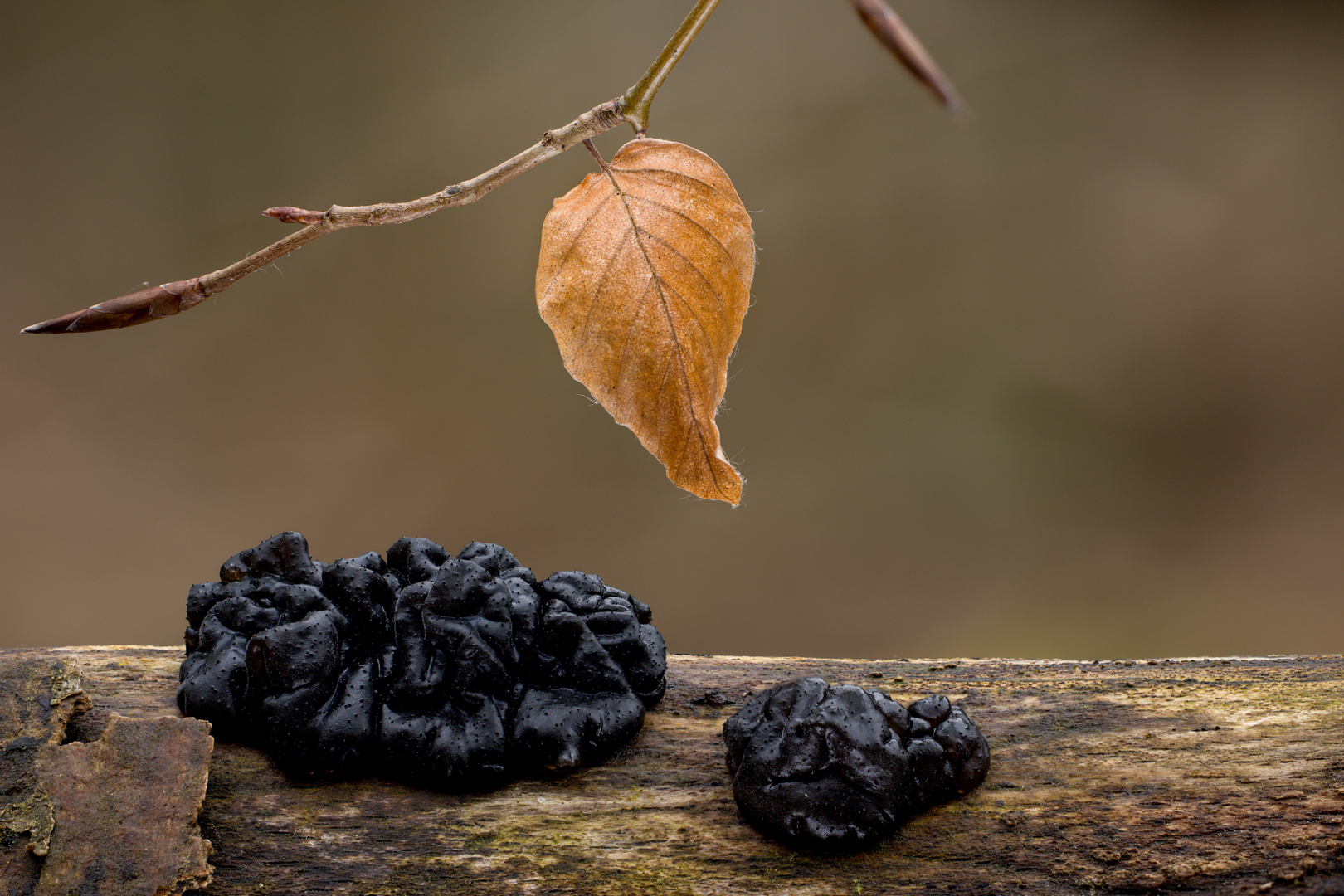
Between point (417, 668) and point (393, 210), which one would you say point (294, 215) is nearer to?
point (393, 210)

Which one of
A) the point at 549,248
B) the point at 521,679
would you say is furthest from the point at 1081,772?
the point at 549,248

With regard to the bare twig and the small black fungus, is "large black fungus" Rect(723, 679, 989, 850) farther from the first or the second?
the bare twig

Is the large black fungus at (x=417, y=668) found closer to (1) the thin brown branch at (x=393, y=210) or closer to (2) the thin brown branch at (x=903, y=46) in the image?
(1) the thin brown branch at (x=393, y=210)

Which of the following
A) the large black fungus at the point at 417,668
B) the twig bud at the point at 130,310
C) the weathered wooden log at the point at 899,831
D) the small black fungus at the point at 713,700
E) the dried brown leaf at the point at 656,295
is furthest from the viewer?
the small black fungus at the point at 713,700

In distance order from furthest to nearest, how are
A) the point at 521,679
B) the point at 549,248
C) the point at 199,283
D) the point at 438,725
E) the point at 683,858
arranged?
the point at 521,679, the point at 438,725, the point at 683,858, the point at 549,248, the point at 199,283

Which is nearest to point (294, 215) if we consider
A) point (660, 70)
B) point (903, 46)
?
point (660, 70)

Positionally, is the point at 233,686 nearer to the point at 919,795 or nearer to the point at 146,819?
the point at 146,819

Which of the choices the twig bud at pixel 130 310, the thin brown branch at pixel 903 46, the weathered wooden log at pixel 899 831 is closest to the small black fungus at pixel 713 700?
the weathered wooden log at pixel 899 831
